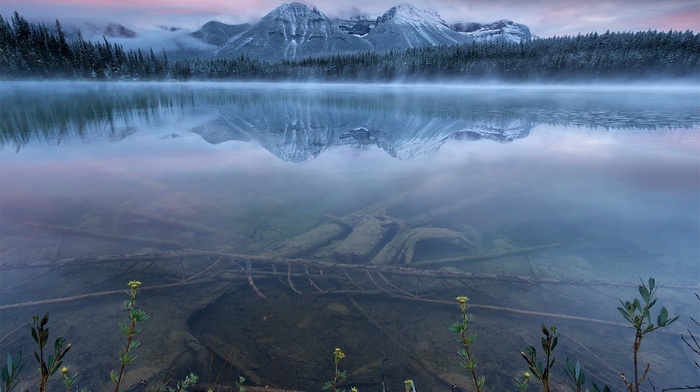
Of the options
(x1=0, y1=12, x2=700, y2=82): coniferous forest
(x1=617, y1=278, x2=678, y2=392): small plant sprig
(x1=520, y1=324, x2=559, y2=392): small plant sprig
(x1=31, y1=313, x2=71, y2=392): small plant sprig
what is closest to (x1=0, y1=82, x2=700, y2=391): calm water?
(x1=520, y1=324, x2=559, y2=392): small plant sprig

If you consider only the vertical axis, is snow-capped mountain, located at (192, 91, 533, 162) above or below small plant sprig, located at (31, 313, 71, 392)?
below

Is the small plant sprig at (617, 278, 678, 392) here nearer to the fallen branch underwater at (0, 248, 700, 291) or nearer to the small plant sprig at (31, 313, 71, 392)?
the small plant sprig at (31, 313, 71, 392)

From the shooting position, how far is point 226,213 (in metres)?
11.8

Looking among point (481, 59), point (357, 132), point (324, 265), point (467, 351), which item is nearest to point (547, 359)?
point (467, 351)

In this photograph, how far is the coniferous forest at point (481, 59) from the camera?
127000 mm

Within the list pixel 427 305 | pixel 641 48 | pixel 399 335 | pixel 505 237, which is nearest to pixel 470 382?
pixel 399 335

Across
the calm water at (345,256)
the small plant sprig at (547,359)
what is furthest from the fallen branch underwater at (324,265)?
the small plant sprig at (547,359)

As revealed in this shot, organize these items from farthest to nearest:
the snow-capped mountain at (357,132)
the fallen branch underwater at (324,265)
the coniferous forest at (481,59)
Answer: the coniferous forest at (481,59) < the snow-capped mountain at (357,132) < the fallen branch underwater at (324,265)

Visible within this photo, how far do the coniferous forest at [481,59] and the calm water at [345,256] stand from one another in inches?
6096

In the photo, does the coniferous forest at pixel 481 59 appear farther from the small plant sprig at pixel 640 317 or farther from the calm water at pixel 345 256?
the small plant sprig at pixel 640 317

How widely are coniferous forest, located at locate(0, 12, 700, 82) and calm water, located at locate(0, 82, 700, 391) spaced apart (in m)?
155

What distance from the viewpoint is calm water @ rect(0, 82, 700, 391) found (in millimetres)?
5758

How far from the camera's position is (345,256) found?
29.2 ft

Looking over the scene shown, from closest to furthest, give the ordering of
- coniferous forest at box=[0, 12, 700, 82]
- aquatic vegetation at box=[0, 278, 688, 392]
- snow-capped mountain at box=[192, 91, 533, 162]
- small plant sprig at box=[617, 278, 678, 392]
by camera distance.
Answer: aquatic vegetation at box=[0, 278, 688, 392], small plant sprig at box=[617, 278, 678, 392], snow-capped mountain at box=[192, 91, 533, 162], coniferous forest at box=[0, 12, 700, 82]
